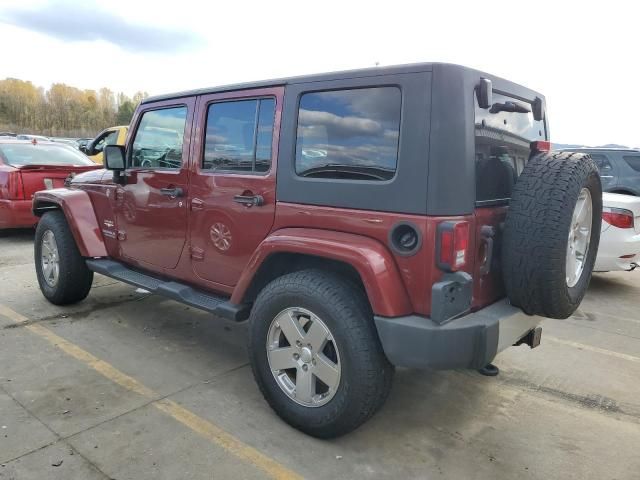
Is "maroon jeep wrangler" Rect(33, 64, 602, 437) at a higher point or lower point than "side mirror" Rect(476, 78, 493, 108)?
lower

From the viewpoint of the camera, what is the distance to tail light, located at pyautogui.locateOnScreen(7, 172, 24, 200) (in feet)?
24.0

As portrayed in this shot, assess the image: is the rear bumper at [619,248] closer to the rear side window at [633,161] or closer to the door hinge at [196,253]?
the rear side window at [633,161]

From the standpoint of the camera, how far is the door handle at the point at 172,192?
3.52 m

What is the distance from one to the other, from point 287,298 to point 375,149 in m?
0.91

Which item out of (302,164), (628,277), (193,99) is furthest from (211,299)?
(628,277)

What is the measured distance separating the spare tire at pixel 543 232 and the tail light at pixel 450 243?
30 cm

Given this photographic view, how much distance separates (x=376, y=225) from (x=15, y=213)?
22.4 ft

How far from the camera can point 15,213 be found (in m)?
7.32

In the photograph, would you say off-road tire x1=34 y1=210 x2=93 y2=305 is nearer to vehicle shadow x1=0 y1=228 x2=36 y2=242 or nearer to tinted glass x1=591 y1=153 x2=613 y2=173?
vehicle shadow x1=0 y1=228 x2=36 y2=242

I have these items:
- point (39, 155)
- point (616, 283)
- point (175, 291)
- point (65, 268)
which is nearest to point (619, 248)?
point (616, 283)

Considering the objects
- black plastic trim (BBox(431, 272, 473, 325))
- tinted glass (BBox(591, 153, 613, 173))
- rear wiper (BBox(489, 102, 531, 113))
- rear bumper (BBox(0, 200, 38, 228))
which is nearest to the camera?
black plastic trim (BBox(431, 272, 473, 325))

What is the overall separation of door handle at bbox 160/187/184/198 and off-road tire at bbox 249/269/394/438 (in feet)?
3.81

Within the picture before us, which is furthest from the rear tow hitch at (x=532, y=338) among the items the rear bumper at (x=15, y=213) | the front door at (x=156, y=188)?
the rear bumper at (x=15, y=213)

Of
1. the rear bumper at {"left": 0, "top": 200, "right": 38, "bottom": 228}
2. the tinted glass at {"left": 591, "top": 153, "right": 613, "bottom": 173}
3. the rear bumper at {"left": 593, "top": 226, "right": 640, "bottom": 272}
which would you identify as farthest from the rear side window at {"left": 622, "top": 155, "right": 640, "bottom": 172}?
the rear bumper at {"left": 0, "top": 200, "right": 38, "bottom": 228}
